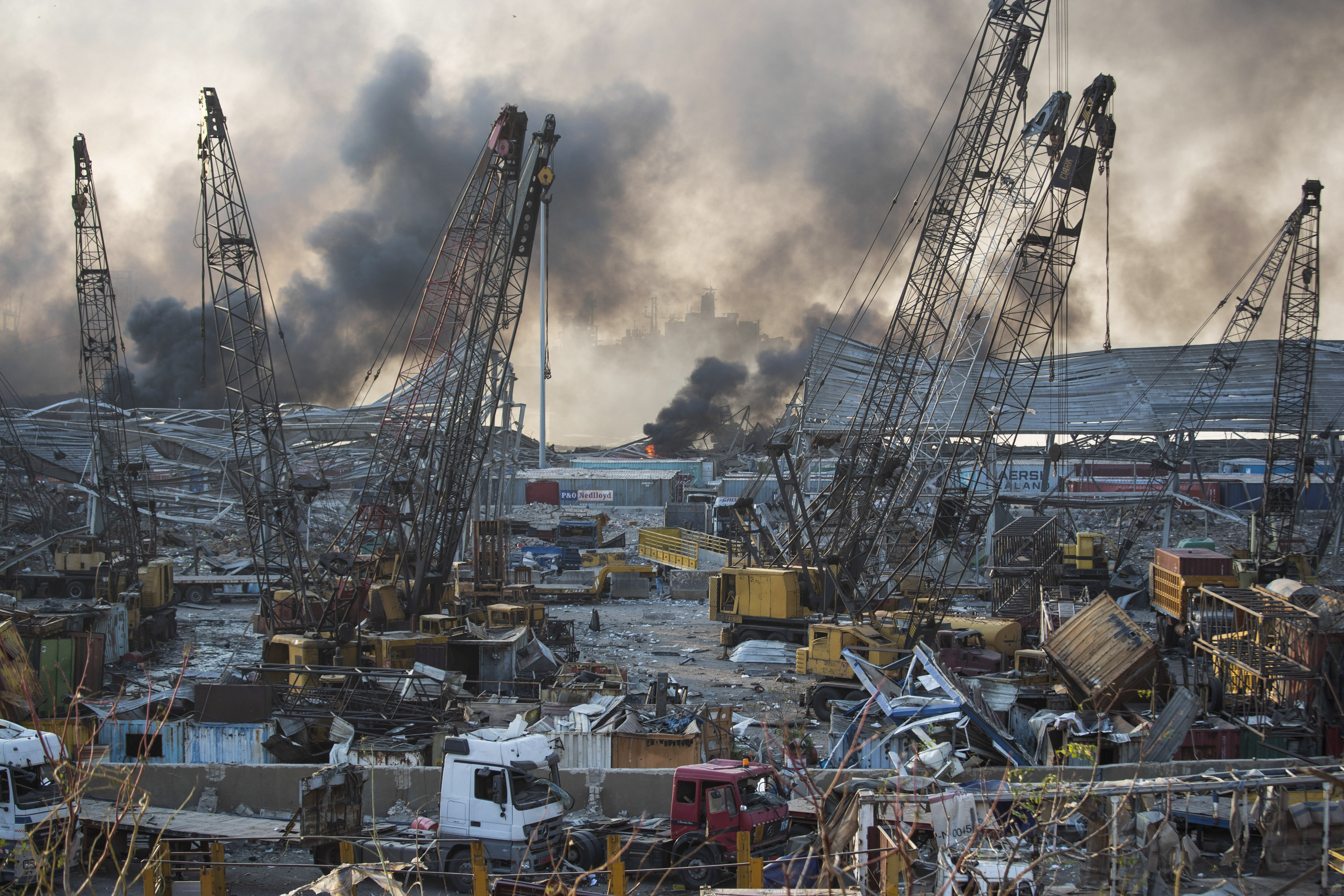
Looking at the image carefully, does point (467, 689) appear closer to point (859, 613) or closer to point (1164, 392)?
point (859, 613)

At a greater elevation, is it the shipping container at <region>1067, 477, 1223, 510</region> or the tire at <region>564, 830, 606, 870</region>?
the shipping container at <region>1067, 477, 1223, 510</region>

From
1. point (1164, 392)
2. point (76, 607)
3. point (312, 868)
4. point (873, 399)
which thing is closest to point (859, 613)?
point (873, 399)

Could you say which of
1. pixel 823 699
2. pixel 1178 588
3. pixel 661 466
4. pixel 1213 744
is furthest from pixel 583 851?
pixel 661 466

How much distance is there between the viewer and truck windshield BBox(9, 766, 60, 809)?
29.7 ft

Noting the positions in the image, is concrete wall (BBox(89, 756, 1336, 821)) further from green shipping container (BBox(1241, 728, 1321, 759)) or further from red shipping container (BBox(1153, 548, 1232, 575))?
red shipping container (BBox(1153, 548, 1232, 575))

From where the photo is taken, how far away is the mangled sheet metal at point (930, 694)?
1285cm

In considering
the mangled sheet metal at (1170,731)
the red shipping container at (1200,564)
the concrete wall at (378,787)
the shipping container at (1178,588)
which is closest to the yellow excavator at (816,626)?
the shipping container at (1178,588)

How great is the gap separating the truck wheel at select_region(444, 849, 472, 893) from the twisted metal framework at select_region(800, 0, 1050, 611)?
14.5m

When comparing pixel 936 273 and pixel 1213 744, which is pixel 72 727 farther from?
pixel 936 273

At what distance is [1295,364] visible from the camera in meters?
31.6

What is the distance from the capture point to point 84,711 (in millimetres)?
15359

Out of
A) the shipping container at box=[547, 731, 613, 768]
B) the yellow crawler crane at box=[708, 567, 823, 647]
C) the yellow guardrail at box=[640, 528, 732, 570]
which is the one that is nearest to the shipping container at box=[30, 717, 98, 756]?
the shipping container at box=[547, 731, 613, 768]

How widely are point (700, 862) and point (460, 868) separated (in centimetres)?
236

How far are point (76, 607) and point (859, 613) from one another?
18.1 metres
